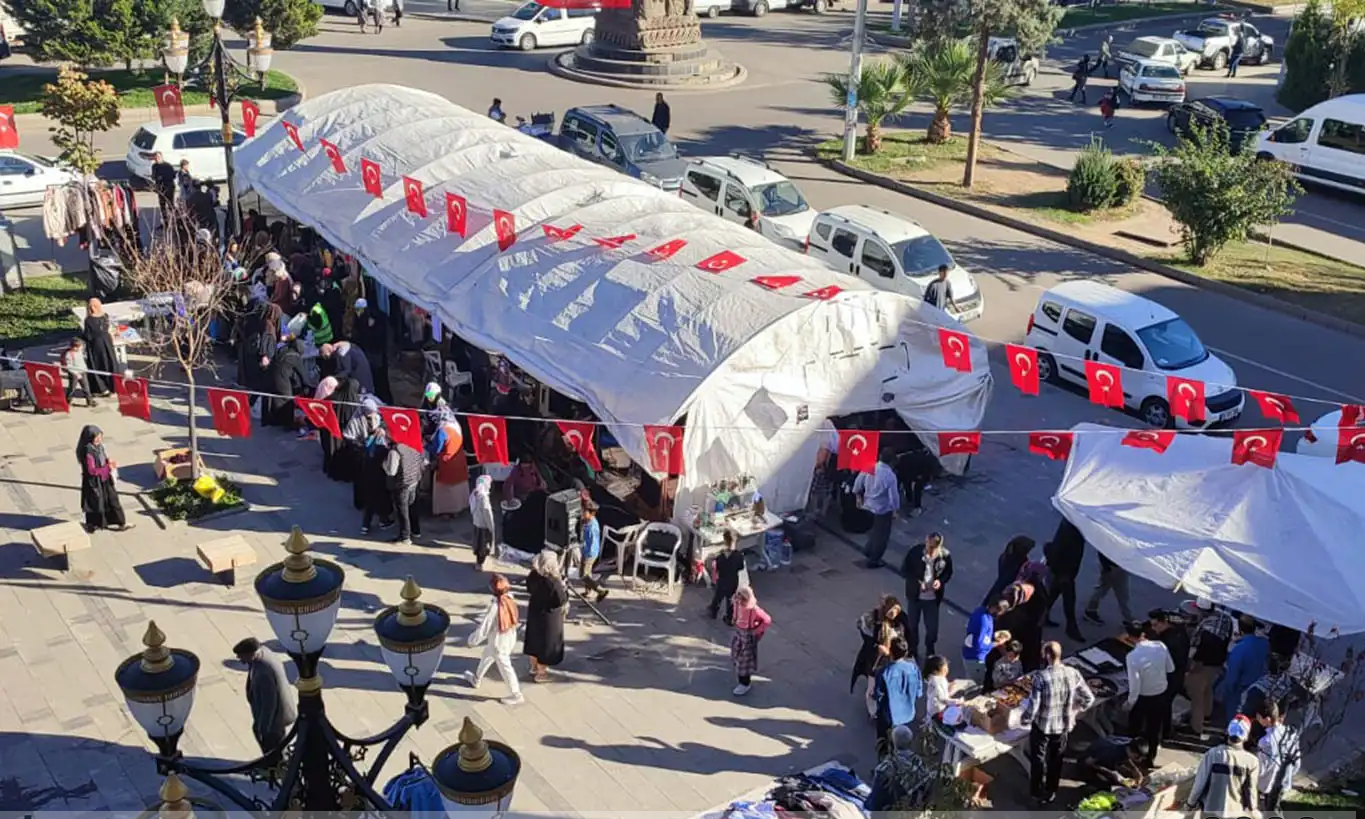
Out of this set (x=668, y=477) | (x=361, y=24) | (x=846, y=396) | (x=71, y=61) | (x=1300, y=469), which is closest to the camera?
(x=1300, y=469)

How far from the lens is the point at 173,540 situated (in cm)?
1580

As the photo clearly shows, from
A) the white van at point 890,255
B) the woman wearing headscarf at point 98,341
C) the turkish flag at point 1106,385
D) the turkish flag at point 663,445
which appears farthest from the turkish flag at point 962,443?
the woman wearing headscarf at point 98,341

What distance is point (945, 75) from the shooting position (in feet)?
103

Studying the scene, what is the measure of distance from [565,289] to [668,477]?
3.13m

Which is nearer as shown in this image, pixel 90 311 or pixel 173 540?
pixel 173 540

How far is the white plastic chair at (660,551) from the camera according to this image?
1508 cm

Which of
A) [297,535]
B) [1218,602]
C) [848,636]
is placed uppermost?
[297,535]

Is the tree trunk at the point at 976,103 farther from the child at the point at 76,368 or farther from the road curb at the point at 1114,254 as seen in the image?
the child at the point at 76,368

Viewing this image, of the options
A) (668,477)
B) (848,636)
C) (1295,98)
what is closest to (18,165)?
(668,477)

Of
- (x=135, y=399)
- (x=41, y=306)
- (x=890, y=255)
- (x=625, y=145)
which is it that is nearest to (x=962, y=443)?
(x=890, y=255)

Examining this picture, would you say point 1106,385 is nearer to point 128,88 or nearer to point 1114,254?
point 1114,254

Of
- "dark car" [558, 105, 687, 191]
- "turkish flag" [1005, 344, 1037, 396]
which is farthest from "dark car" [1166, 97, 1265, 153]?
"turkish flag" [1005, 344, 1037, 396]

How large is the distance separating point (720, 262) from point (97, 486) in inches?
310

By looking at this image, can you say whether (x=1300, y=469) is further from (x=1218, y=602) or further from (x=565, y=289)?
(x=565, y=289)
